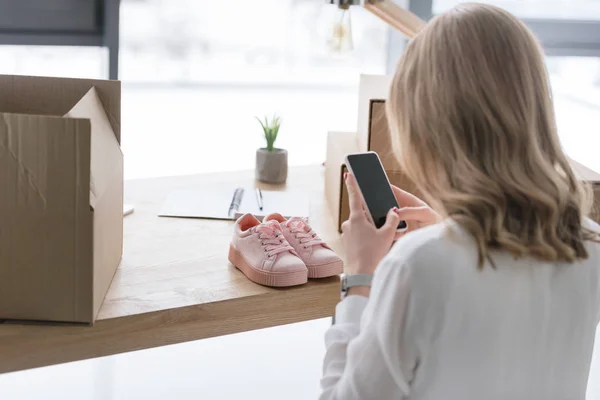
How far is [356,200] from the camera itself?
44.5 inches

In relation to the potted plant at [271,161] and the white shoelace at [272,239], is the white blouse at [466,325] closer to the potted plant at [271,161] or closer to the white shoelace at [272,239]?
the white shoelace at [272,239]

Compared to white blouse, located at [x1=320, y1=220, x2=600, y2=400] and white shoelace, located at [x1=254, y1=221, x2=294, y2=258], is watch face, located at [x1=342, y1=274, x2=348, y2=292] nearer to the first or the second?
white blouse, located at [x1=320, y1=220, x2=600, y2=400]

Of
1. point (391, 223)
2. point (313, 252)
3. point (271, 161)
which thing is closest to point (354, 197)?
point (391, 223)

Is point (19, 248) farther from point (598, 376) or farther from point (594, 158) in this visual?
point (594, 158)

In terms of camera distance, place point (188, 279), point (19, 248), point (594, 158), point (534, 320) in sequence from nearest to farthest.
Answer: point (534, 320) → point (19, 248) → point (188, 279) → point (594, 158)

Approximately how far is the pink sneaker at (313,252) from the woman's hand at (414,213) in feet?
0.38

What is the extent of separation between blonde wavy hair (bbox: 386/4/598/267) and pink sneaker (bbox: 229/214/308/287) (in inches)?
16.4

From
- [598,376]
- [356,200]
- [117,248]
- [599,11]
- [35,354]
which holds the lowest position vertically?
[598,376]

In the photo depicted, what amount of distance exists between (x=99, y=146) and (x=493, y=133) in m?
0.56

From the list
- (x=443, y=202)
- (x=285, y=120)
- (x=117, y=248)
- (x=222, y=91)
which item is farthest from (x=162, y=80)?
(x=443, y=202)

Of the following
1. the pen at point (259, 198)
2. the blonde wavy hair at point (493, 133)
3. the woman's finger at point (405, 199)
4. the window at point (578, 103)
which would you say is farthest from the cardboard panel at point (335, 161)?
the window at point (578, 103)

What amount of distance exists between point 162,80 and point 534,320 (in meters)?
4.19

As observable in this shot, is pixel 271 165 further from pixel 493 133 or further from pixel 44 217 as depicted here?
pixel 493 133

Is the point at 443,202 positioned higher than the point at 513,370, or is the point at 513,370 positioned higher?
the point at 443,202
